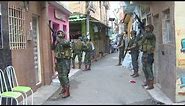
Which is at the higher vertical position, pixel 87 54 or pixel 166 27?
pixel 166 27

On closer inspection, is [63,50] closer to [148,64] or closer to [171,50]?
[148,64]

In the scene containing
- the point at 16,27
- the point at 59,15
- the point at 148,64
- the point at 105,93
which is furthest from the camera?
the point at 59,15

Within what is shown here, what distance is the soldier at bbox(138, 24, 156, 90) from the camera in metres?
12.6

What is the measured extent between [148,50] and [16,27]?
414 cm

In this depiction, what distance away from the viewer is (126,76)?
56.7 feet

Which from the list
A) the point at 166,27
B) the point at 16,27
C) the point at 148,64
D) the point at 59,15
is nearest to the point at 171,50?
the point at 166,27

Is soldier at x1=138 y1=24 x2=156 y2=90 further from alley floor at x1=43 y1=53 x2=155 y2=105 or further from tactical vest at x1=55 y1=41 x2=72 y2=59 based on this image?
tactical vest at x1=55 y1=41 x2=72 y2=59

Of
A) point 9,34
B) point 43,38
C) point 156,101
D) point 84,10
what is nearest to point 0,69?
point 9,34

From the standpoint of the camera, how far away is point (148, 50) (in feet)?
41.3

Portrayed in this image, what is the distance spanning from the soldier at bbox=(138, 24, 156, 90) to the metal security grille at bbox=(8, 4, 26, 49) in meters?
3.73

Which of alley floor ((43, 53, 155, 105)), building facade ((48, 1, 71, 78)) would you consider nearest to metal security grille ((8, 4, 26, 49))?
alley floor ((43, 53, 155, 105))

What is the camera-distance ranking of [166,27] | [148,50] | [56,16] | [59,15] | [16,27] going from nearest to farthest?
[16,27]
[166,27]
[148,50]
[56,16]
[59,15]

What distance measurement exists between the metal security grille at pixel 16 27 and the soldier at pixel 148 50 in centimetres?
373

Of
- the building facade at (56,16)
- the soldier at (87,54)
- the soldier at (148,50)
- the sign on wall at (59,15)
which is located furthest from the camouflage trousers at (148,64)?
the soldier at (87,54)
